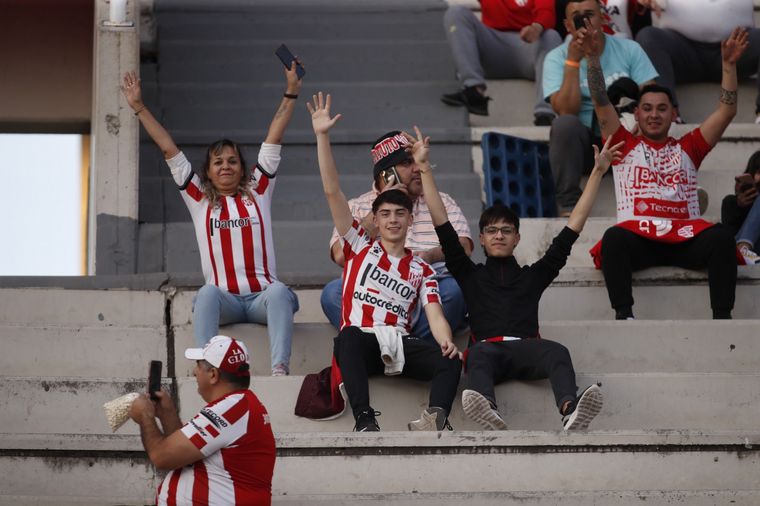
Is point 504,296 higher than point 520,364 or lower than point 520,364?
higher

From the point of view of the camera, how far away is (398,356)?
6.28 meters

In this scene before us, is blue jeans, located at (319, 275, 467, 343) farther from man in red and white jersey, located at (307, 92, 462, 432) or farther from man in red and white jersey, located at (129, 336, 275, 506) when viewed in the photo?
man in red and white jersey, located at (129, 336, 275, 506)

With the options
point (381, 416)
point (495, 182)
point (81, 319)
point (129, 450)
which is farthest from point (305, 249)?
point (129, 450)

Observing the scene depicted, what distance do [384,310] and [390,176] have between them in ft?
2.67

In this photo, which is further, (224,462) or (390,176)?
(390,176)

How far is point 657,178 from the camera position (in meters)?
7.53

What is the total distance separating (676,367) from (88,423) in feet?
8.25

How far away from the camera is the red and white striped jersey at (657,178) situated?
750 cm

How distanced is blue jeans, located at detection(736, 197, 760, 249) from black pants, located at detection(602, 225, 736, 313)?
51cm

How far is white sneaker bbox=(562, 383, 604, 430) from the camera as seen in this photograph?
5.93m

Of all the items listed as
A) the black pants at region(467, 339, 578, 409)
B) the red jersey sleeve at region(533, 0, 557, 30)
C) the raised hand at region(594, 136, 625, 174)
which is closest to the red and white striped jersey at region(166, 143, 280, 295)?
the black pants at region(467, 339, 578, 409)

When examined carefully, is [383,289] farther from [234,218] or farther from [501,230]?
[234,218]

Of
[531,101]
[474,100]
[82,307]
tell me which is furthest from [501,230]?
[531,101]

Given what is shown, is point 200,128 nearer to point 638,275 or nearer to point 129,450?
point 638,275
